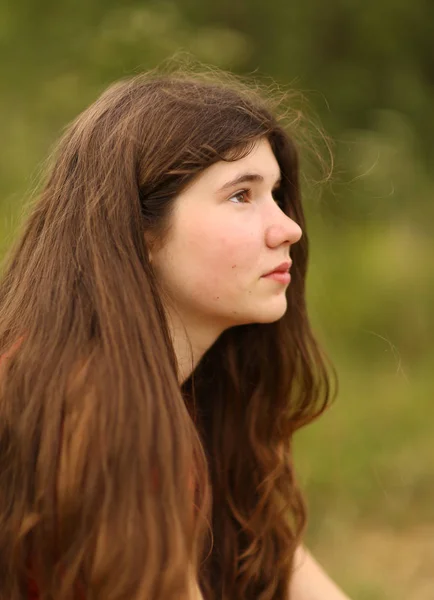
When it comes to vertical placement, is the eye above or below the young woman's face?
above

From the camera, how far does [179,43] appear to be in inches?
153

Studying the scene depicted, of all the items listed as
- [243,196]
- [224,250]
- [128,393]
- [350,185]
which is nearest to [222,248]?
[224,250]

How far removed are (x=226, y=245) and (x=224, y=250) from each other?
0.04ft

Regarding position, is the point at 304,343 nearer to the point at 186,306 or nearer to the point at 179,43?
the point at 186,306

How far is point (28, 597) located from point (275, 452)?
0.78 meters

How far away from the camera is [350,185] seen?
4.44 metres

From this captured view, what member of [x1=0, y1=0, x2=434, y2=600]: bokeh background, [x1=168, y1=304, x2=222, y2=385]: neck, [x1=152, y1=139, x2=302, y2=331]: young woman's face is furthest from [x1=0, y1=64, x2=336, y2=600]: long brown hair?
[x1=0, y1=0, x2=434, y2=600]: bokeh background

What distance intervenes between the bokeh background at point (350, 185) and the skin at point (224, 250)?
0.95 m

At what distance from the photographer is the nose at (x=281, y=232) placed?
1.99 meters

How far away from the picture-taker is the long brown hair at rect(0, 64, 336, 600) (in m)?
1.68

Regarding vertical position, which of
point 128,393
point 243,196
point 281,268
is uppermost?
point 243,196

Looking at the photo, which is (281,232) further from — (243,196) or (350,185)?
(350,185)

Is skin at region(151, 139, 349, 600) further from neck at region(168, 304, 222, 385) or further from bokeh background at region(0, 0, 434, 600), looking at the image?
bokeh background at region(0, 0, 434, 600)

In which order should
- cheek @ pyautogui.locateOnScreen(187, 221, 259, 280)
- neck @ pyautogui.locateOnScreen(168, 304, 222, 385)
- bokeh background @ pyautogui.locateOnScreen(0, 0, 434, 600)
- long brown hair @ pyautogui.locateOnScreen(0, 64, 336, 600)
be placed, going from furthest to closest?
bokeh background @ pyautogui.locateOnScreen(0, 0, 434, 600)
neck @ pyautogui.locateOnScreen(168, 304, 222, 385)
cheek @ pyautogui.locateOnScreen(187, 221, 259, 280)
long brown hair @ pyautogui.locateOnScreen(0, 64, 336, 600)
